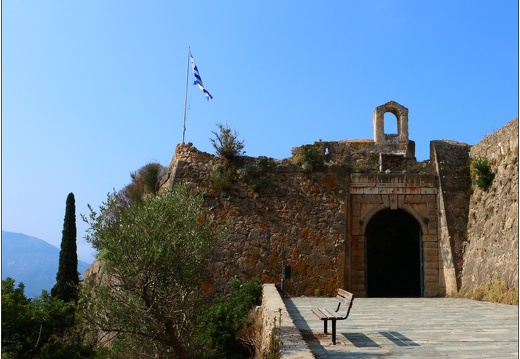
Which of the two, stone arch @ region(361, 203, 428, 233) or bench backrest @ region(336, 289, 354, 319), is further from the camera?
stone arch @ region(361, 203, 428, 233)

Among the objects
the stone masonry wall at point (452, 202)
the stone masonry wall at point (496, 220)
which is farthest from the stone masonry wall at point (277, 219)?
the stone masonry wall at point (496, 220)

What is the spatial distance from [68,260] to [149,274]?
14048mm

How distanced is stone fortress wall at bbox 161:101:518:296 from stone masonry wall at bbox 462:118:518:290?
0.26 ft

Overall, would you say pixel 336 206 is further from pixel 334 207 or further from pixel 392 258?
pixel 392 258

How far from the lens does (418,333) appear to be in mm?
7875

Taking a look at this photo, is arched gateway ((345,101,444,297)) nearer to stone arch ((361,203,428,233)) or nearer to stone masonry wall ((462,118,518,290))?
stone arch ((361,203,428,233))

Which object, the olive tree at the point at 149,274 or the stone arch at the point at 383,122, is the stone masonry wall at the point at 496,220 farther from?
the olive tree at the point at 149,274

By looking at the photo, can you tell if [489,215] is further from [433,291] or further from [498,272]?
[433,291]

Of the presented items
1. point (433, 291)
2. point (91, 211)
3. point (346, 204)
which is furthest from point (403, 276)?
point (91, 211)

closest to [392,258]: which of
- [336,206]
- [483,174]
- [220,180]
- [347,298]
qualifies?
[336,206]

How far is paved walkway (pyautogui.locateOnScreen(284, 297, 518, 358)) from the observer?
6391 mm

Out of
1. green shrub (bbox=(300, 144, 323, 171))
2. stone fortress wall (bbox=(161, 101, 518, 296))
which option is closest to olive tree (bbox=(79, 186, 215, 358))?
stone fortress wall (bbox=(161, 101, 518, 296))

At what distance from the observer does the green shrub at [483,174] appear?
15.3m

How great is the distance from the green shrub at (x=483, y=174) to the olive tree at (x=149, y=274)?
9.22 m
